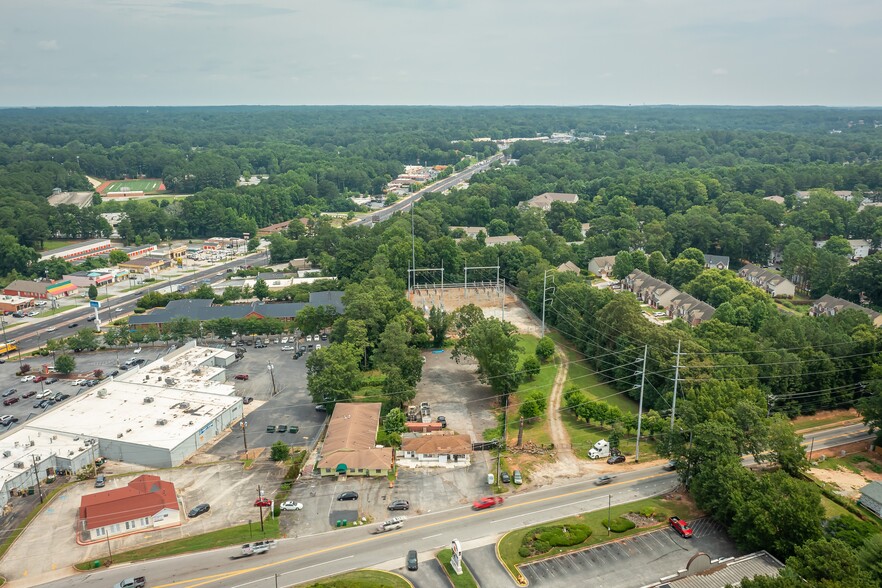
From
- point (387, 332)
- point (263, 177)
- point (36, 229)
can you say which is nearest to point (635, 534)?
point (387, 332)

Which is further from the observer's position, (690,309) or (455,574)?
(690,309)

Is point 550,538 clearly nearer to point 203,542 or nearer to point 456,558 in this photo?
point 456,558

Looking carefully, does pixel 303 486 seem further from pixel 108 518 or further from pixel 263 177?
pixel 263 177

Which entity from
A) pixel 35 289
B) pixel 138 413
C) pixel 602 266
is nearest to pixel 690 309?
pixel 602 266

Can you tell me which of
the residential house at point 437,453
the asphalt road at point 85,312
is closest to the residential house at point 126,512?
the residential house at point 437,453

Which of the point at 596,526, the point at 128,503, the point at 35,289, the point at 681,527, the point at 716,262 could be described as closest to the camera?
the point at 681,527

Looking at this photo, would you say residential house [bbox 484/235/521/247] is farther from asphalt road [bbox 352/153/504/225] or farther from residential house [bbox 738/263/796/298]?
residential house [bbox 738/263/796/298]

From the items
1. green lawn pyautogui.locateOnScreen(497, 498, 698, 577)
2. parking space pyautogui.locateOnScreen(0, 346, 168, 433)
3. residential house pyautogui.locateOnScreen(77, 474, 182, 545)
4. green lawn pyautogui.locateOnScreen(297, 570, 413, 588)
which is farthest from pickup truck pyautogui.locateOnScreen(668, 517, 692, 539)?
parking space pyautogui.locateOnScreen(0, 346, 168, 433)
